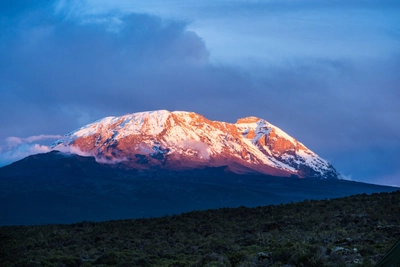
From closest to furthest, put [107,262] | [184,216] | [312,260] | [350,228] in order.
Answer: [312,260] → [107,262] → [350,228] → [184,216]

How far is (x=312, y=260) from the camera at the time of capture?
23.5 meters

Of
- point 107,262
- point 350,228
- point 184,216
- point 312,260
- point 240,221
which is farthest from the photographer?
point 184,216

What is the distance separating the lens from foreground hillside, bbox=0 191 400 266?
85.1 feet

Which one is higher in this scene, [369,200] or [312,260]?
[369,200]

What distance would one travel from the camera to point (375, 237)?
29.7 meters

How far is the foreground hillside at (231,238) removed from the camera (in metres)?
25.9

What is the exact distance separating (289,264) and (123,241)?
44.3 ft

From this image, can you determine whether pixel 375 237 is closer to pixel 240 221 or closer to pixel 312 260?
pixel 312 260

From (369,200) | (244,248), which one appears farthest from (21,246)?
(369,200)

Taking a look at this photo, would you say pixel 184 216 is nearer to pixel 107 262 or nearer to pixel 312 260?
pixel 107 262

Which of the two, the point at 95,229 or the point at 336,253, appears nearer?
the point at 336,253

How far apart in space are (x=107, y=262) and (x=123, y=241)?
6.61 meters

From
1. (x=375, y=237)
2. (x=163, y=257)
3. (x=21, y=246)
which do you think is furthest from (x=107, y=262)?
(x=375, y=237)

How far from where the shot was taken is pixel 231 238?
3412cm
